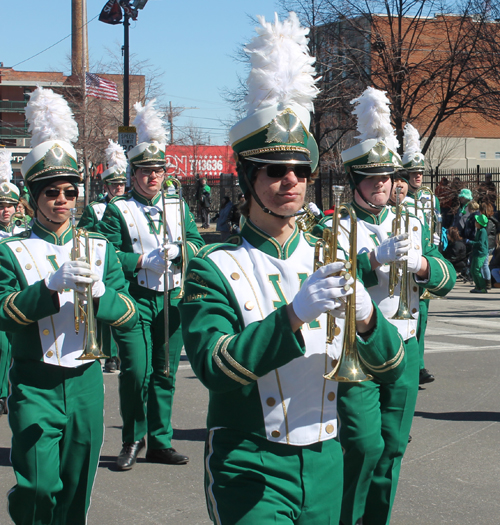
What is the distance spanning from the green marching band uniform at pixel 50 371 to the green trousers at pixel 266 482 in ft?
4.62

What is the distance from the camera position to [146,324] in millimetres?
6145

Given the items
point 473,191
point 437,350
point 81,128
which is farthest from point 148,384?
point 81,128

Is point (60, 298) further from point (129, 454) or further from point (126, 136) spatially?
point (126, 136)

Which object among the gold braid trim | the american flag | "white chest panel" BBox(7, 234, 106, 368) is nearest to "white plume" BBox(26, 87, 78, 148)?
"white chest panel" BBox(7, 234, 106, 368)

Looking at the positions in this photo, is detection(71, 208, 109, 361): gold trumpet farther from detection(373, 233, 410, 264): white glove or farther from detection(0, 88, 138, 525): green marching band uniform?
detection(373, 233, 410, 264): white glove

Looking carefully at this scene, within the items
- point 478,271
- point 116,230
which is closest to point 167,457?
point 116,230

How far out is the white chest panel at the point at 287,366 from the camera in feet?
9.04

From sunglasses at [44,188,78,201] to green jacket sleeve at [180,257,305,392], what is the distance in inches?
72.8

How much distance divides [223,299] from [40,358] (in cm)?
167

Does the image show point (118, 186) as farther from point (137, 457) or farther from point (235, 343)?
point (235, 343)

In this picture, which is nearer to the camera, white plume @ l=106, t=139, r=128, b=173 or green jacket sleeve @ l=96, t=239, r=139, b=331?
green jacket sleeve @ l=96, t=239, r=139, b=331

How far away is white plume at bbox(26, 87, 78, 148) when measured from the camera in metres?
4.77

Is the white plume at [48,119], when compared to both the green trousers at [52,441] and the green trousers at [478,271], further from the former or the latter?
the green trousers at [478,271]

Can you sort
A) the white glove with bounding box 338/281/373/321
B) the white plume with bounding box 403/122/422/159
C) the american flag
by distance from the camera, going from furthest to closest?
the american flag, the white plume with bounding box 403/122/422/159, the white glove with bounding box 338/281/373/321
